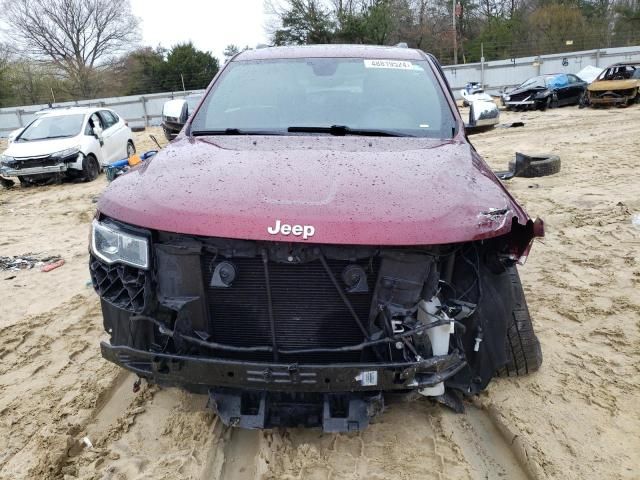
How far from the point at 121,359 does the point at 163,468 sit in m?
0.56

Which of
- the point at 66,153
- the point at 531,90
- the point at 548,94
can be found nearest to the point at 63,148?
the point at 66,153

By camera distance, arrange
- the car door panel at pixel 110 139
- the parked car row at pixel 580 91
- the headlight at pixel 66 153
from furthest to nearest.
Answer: the parked car row at pixel 580 91
the car door panel at pixel 110 139
the headlight at pixel 66 153

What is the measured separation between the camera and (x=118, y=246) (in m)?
2.35

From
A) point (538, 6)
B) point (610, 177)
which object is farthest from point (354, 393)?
point (538, 6)

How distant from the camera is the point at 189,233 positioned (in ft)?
7.02

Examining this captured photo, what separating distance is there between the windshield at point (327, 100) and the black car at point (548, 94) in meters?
18.2

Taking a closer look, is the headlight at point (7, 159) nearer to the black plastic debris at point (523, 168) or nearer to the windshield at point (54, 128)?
the windshield at point (54, 128)

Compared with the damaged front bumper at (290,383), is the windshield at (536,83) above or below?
above

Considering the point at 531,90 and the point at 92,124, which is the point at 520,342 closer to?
the point at 92,124

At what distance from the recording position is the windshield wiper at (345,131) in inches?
122

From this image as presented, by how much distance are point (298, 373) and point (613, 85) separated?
19.4m

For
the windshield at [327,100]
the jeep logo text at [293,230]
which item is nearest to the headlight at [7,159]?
the windshield at [327,100]

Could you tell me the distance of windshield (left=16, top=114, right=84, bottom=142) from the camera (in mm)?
11266

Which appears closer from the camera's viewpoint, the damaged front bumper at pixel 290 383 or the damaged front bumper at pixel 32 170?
the damaged front bumper at pixel 290 383
